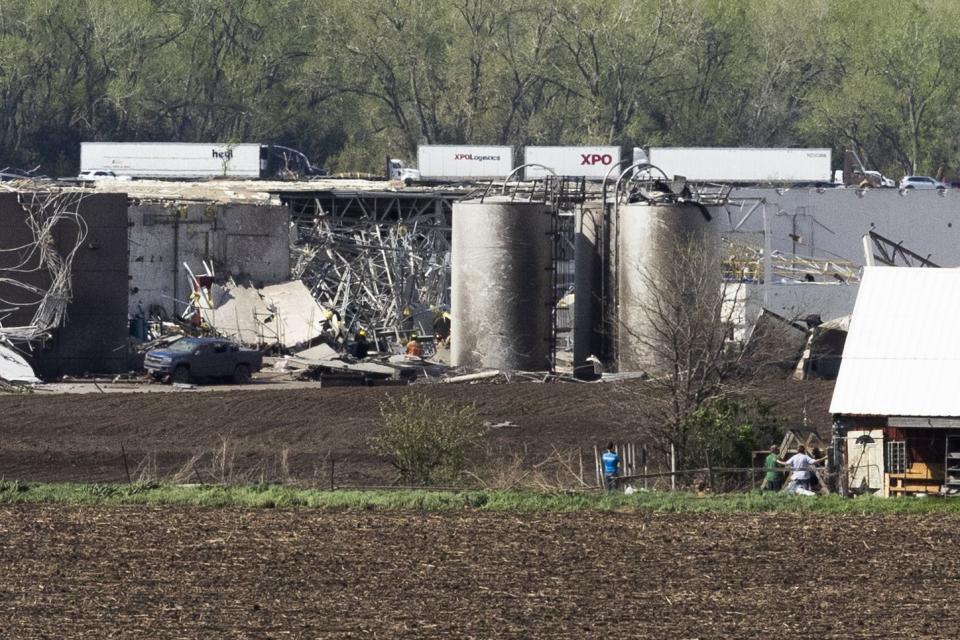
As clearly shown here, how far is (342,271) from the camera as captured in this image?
54.2 meters

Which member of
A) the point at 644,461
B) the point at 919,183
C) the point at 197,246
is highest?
the point at 919,183

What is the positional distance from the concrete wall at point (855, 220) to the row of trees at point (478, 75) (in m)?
29.7

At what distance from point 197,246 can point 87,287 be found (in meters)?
6.44

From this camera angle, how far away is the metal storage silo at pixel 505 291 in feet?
141

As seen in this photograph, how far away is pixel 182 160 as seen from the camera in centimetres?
7762

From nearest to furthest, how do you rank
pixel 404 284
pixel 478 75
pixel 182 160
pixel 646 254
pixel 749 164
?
pixel 646 254
pixel 404 284
pixel 749 164
pixel 182 160
pixel 478 75

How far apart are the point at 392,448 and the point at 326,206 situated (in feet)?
103

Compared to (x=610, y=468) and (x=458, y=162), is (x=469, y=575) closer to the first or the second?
(x=610, y=468)

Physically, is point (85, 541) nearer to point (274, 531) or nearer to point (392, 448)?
point (274, 531)

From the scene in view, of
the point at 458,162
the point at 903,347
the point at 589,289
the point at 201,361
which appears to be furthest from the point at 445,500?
the point at 458,162

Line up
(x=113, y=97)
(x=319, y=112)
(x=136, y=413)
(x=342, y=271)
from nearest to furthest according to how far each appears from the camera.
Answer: (x=136, y=413)
(x=342, y=271)
(x=113, y=97)
(x=319, y=112)

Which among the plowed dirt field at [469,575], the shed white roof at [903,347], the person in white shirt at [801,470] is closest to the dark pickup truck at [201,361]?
the shed white roof at [903,347]

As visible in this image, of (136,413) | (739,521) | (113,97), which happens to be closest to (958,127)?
(113,97)

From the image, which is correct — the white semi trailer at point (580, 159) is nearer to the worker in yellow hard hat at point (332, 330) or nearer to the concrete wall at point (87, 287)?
the worker in yellow hard hat at point (332, 330)
